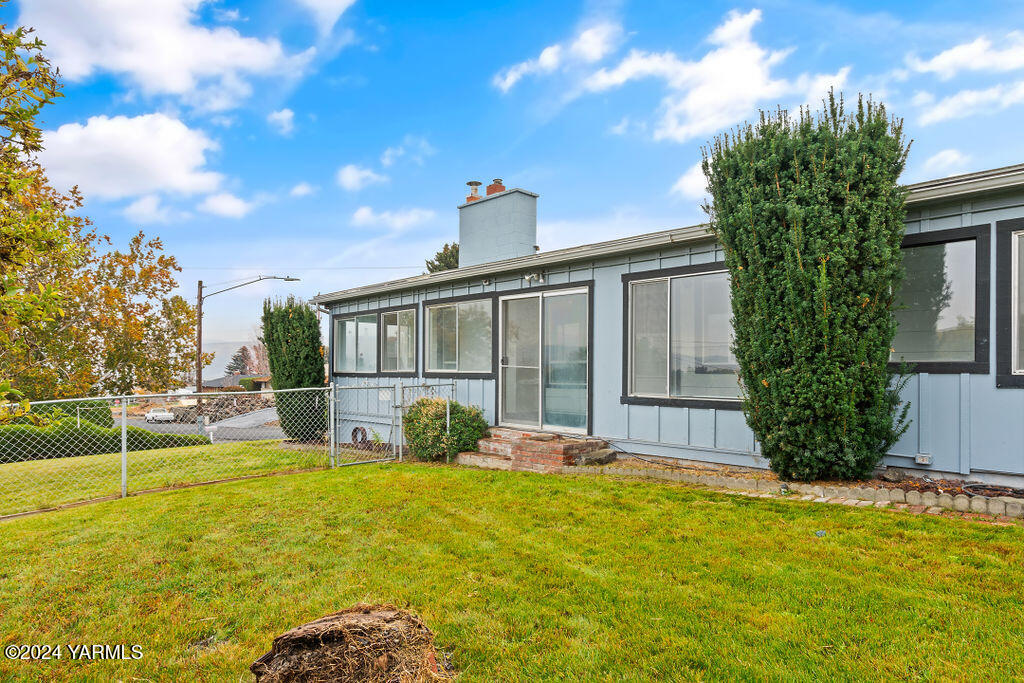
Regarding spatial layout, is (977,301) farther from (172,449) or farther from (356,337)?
(172,449)

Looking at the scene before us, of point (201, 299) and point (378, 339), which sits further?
point (201, 299)

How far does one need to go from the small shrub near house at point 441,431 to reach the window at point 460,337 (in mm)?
965

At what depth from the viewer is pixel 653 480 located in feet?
19.4

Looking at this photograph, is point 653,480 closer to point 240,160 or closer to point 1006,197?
point 1006,197

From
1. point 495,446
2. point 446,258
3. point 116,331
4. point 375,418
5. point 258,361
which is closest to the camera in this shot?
point 495,446

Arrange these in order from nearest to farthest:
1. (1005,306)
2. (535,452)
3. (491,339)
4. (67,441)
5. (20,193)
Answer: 1. (20,193)
2. (1005,306)
3. (535,452)
4. (491,339)
5. (67,441)

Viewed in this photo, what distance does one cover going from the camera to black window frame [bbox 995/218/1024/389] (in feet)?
15.2

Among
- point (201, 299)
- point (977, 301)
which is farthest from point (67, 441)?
point (977, 301)

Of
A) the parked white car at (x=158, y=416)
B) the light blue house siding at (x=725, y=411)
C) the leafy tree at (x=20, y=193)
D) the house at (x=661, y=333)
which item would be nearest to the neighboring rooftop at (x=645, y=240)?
the house at (x=661, y=333)

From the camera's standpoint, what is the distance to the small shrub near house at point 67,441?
9562mm

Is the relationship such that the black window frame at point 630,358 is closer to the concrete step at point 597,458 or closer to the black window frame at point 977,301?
the concrete step at point 597,458

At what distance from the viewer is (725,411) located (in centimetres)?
624

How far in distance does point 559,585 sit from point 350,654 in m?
1.48

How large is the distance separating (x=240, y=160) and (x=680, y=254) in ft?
43.6
